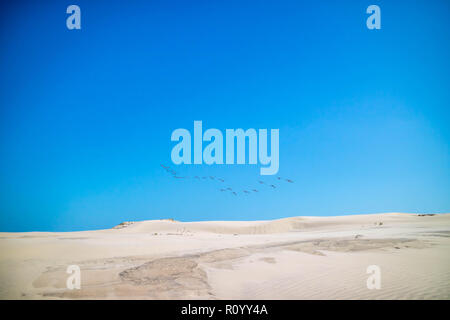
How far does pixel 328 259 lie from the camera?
954 centimetres

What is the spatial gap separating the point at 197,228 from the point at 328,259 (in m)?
26.9

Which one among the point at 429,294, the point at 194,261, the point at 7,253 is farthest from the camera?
the point at 7,253

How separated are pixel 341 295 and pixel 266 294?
5.25ft
